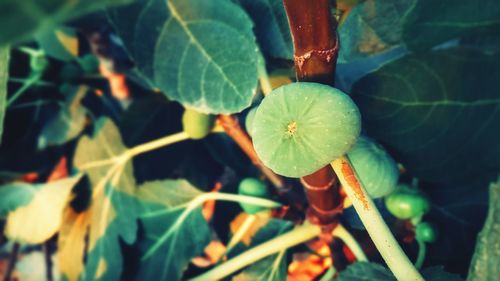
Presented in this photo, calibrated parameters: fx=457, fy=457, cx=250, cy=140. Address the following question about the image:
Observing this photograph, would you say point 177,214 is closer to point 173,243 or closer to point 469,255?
point 173,243

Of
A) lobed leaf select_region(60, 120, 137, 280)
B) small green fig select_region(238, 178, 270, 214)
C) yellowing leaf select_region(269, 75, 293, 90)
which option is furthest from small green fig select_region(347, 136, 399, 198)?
lobed leaf select_region(60, 120, 137, 280)

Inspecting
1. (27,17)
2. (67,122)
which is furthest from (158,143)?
(27,17)

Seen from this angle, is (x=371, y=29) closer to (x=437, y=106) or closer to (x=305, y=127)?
(x=437, y=106)

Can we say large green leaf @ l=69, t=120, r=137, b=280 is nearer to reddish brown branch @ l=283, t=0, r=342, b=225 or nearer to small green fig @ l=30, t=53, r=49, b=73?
small green fig @ l=30, t=53, r=49, b=73

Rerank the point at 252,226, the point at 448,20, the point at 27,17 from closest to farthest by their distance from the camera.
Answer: the point at 27,17, the point at 448,20, the point at 252,226

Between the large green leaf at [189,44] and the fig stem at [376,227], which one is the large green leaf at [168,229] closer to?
the large green leaf at [189,44]

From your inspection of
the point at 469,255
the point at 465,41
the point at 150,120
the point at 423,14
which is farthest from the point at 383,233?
the point at 150,120

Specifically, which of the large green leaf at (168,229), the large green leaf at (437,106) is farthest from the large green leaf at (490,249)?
the large green leaf at (168,229)
